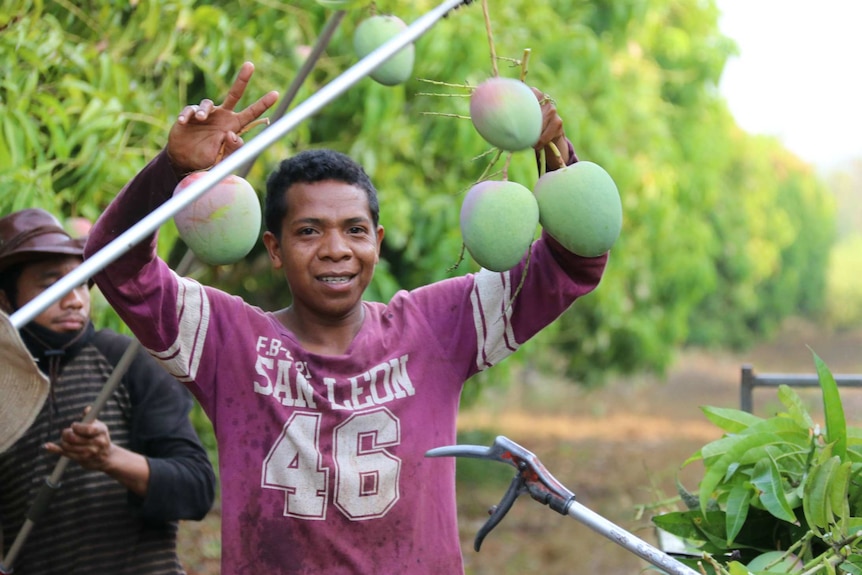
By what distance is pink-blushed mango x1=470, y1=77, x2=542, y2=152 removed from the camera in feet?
5.14

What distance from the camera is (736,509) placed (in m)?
1.95

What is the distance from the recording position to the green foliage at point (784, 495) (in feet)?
5.81

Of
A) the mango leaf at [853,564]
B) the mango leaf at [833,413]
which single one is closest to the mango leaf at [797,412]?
the mango leaf at [833,413]

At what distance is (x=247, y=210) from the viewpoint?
166cm

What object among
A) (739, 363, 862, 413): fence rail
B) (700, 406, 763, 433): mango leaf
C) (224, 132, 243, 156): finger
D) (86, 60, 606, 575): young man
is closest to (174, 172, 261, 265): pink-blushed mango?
(224, 132, 243, 156): finger

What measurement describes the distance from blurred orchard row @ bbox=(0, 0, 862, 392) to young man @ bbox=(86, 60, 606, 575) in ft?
0.83

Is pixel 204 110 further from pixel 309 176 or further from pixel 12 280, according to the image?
pixel 12 280

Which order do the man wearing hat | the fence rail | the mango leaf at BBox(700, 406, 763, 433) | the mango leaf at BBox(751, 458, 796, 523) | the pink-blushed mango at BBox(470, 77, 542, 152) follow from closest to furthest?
1. the pink-blushed mango at BBox(470, 77, 542, 152)
2. the mango leaf at BBox(751, 458, 796, 523)
3. the mango leaf at BBox(700, 406, 763, 433)
4. the man wearing hat
5. the fence rail

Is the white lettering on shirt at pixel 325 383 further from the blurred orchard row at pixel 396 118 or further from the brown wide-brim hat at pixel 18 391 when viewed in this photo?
the brown wide-brim hat at pixel 18 391

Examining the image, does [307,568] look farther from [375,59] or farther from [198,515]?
[375,59]

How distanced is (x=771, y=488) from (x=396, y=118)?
125 inches

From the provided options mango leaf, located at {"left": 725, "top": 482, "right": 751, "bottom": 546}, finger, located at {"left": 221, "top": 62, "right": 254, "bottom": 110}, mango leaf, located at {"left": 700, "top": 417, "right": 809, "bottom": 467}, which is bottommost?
mango leaf, located at {"left": 725, "top": 482, "right": 751, "bottom": 546}

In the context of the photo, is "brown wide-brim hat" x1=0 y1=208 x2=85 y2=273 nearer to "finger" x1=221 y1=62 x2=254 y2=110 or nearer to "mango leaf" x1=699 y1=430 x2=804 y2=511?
"finger" x1=221 y1=62 x2=254 y2=110

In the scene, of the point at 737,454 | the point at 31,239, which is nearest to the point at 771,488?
the point at 737,454
